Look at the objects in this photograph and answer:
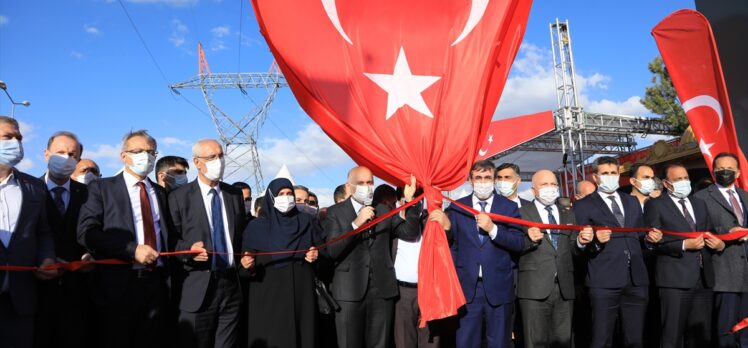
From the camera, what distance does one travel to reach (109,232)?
11.3ft

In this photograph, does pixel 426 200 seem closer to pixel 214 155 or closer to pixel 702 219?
pixel 214 155

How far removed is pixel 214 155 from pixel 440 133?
1751mm

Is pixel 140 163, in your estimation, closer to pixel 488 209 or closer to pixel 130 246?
pixel 130 246

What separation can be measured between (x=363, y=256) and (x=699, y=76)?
182 inches

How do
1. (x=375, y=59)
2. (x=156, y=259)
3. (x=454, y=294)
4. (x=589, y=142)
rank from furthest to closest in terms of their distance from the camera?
(x=589, y=142) < (x=375, y=59) < (x=454, y=294) < (x=156, y=259)

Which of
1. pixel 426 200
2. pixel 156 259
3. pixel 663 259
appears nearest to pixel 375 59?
pixel 426 200

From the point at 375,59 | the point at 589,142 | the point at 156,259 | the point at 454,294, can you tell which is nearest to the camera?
the point at 156,259

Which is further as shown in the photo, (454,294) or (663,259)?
(663,259)

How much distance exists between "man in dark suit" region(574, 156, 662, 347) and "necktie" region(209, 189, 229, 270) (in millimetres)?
3088

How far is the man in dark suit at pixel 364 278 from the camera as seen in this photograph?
4.38m

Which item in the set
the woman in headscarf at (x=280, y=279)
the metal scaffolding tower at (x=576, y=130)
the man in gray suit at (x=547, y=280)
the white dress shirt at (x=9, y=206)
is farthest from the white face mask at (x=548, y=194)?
the metal scaffolding tower at (x=576, y=130)

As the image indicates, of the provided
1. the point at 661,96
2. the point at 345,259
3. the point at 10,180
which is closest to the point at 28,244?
the point at 10,180

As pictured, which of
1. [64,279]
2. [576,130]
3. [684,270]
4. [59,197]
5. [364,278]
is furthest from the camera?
[576,130]

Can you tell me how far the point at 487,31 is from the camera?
4117mm
